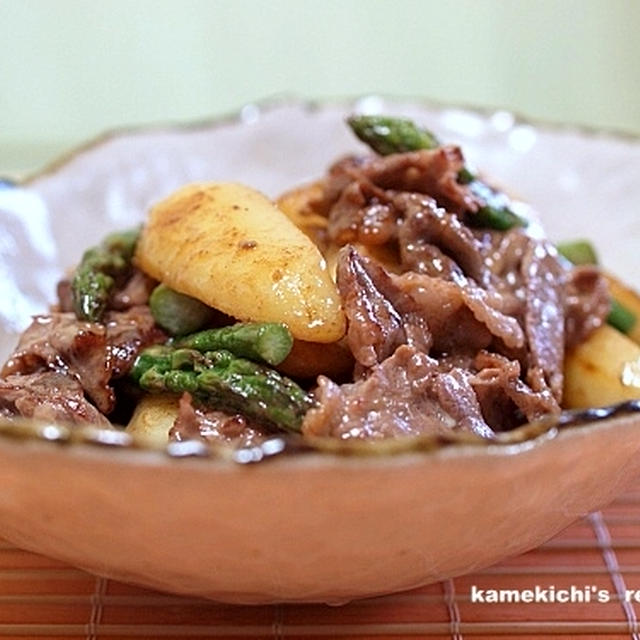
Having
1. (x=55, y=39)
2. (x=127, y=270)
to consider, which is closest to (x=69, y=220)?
(x=127, y=270)

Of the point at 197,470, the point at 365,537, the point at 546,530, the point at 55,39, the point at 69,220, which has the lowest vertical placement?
the point at 55,39

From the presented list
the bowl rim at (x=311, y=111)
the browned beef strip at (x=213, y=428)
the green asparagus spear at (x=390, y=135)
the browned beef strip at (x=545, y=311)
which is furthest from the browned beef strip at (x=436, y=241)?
the bowl rim at (x=311, y=111)

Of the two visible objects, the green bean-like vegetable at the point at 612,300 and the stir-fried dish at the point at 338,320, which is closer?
the stir-fried dish at the point at 338,320

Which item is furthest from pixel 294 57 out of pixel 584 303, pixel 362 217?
pixel 362 217

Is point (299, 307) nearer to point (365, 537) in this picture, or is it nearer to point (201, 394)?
point (201, 394)

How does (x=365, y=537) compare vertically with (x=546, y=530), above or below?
above

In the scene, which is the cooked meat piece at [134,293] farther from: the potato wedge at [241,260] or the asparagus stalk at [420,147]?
the asparagus stalk at [420,147]

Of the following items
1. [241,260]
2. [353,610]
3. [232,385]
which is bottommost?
[353,610]

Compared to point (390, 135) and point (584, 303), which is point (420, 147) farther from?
point (584, 303)
